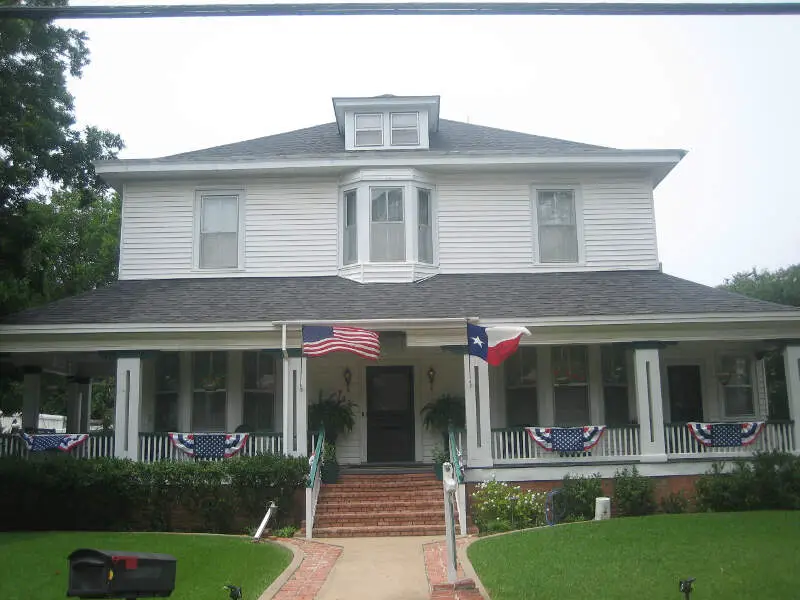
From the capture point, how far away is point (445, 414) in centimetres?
1819

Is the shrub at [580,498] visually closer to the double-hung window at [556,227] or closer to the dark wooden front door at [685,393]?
the dark wooden front door at [685,393]

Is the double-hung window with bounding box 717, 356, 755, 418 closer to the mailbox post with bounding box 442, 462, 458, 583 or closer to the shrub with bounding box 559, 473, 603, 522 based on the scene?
the shrub with bounding box 559, 473, 603, 522

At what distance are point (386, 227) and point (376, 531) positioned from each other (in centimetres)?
701

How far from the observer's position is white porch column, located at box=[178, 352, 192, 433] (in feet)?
60.6

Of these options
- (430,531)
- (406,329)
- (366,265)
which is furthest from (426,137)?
(430,531)

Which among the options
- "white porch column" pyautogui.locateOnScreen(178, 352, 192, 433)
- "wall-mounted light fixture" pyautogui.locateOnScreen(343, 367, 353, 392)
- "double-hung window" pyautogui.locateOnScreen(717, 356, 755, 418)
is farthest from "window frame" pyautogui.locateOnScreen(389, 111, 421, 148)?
"double-hung window" pyautogui.locateOnScreen(717, 356, 755, 418)

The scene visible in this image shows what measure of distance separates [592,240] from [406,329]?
5389 mm

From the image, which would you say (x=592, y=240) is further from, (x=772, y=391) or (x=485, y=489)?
(x=772, y=391)

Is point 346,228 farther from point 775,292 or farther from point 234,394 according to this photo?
point 775,292

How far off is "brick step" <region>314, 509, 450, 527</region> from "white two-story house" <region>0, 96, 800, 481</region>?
1882 mm

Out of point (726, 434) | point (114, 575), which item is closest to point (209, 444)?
point (726, 434)

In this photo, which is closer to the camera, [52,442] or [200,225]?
[52,442]

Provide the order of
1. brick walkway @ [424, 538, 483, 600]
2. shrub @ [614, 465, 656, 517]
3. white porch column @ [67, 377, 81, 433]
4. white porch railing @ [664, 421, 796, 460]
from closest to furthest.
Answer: brick walkway @ [424, 538, 483, 600]
shrub @ [614, 465, 656, 517]
white porch railing @ [664, 421, 796, 460]
white porch column @ [67, 377, 81, 433]

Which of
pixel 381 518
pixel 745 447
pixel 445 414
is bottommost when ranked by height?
pixel 381 518
